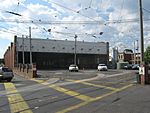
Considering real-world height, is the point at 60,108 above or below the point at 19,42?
below

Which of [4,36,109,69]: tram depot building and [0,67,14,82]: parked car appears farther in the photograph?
[4,36,109,69]: tram depot building

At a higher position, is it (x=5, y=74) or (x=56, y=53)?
(x=56, y=53)

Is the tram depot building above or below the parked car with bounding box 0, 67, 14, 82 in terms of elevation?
above

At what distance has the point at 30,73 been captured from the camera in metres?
46.9

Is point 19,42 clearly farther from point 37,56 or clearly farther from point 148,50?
point 148,50

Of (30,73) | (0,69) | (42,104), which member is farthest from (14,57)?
(42,104)

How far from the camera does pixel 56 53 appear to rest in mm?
98250

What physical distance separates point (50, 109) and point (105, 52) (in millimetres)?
93320

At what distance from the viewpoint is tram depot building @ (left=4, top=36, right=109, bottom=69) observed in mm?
90856

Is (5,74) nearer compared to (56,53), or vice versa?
(5,74)

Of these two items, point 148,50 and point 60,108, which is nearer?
point 60,108

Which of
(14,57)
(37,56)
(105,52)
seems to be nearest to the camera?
(14,57)

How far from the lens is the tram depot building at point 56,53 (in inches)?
3577

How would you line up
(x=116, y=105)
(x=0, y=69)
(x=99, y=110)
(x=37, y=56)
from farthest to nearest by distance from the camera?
(x=37, y=56)
(x=0, y=69)
(x=116, y=105)
(x=99, y=110)
